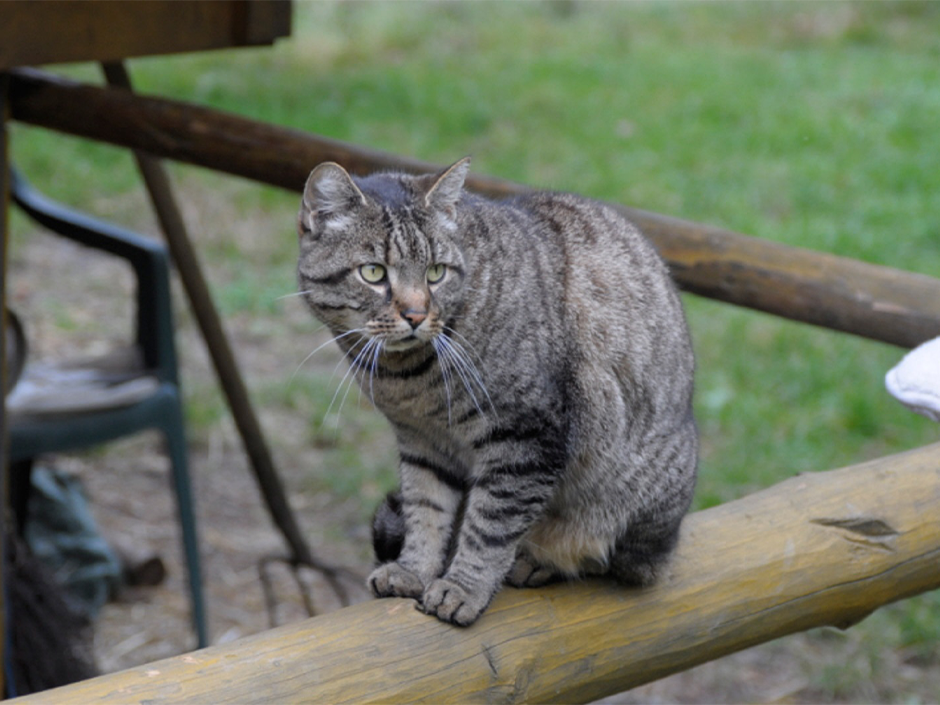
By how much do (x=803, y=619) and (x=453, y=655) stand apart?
2.46 ft

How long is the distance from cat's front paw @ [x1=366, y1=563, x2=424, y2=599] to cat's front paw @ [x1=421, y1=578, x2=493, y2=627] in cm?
6

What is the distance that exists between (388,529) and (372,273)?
53 cm

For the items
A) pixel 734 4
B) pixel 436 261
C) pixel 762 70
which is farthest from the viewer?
pixel 734 4

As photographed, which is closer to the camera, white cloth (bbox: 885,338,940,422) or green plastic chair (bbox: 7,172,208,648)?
white cloth (bbox: 885,338,940,422)

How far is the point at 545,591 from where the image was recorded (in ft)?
6.13

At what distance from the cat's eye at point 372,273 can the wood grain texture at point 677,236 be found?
82 centimetres

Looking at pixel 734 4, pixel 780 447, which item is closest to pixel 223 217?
pixel 780 447

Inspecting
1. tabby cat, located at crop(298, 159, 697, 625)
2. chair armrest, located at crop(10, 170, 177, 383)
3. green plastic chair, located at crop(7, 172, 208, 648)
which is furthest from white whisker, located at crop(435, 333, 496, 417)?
chair armrest, located at crop(10, 170, 177, 383)

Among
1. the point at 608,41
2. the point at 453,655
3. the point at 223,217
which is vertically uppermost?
the point at 453,655

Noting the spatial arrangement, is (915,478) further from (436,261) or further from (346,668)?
(346,668)

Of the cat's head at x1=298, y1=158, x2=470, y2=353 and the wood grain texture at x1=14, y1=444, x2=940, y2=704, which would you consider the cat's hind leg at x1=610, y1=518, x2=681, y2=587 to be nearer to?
the wood grain texture at x1=14, y1=444, x2=940, y2=704

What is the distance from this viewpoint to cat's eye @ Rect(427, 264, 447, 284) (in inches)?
71.7

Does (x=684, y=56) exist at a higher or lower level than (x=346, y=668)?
lower

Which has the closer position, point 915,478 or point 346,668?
point 346,668
